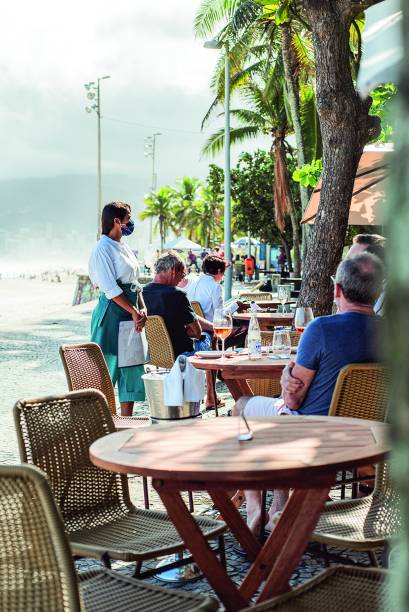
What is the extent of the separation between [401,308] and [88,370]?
5455 millimetres

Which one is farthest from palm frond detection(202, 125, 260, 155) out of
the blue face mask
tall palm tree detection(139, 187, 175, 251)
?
tall palm tree detection(139, 187, 175, 251)

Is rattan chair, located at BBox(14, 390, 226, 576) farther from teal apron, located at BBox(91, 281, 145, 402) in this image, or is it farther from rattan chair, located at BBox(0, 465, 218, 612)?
teal apron, located at BBox(91, 281, 145, 402)

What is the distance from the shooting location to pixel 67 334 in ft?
67.4

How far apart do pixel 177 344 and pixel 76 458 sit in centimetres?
412

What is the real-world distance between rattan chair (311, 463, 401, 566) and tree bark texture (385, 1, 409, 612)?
309 centimetres

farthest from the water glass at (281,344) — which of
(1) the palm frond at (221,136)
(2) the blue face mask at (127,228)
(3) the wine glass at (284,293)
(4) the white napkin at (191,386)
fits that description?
(1) the palm frond at (221,136)

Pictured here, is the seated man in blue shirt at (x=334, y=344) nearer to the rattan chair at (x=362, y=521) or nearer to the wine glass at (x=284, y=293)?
the rattan chair at (x=362, y=521)

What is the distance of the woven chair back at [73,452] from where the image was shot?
11.9 ft

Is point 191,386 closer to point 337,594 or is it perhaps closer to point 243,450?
point 243,450

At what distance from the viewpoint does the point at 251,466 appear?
8.63 ft

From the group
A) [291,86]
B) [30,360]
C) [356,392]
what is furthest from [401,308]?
[291,86]

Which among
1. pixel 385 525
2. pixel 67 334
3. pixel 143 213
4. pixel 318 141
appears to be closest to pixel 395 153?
pixel 385 525

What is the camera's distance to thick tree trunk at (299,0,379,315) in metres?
9.38

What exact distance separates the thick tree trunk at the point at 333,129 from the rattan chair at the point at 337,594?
23.8 ft
